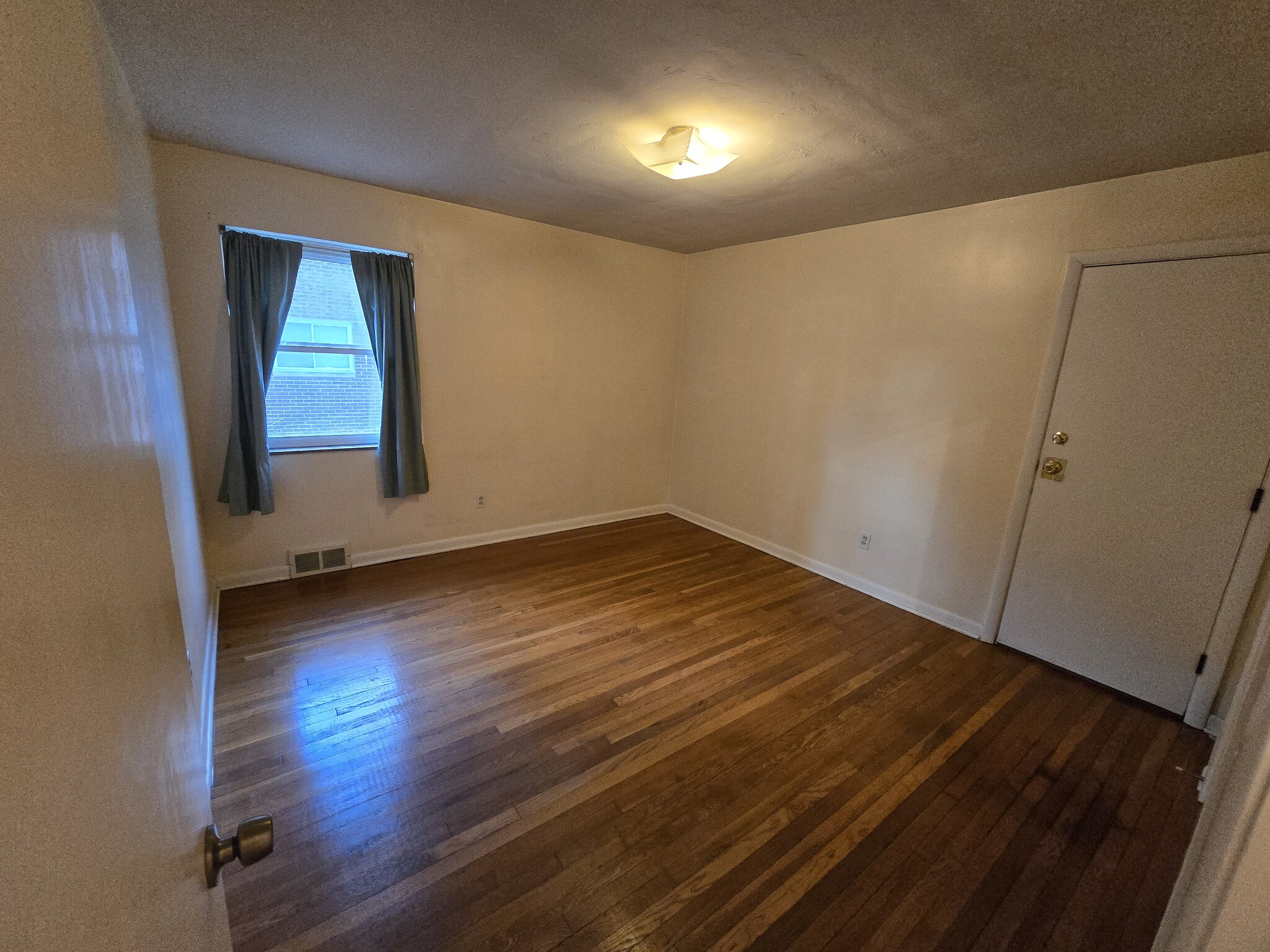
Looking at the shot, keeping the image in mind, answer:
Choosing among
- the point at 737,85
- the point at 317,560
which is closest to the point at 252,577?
the point at 317,560

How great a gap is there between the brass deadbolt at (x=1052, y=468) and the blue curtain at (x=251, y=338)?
14.3 feet

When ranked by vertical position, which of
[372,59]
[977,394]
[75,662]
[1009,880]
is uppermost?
[372,59]

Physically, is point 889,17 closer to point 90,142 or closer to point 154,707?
point 90,142

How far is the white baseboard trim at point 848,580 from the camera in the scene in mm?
3061

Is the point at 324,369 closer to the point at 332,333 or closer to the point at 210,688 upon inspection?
the point at 332,333

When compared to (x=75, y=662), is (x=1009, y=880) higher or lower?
lower

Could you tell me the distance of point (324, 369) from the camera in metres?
3.25

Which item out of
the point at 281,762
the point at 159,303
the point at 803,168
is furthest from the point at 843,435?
the point at 159,303

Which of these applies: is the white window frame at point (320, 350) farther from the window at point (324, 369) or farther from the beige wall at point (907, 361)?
the beige wall at point (907, 361)

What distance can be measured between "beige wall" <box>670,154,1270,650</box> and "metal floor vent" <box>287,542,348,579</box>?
3079mm

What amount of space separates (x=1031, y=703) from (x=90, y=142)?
3667mm

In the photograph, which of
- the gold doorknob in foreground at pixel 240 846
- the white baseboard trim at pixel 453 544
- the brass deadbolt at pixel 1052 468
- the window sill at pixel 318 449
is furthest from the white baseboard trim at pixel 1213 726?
the window sill at pixel 318 449

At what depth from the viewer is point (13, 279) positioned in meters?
0.39

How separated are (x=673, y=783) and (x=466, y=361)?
3.03 metres
